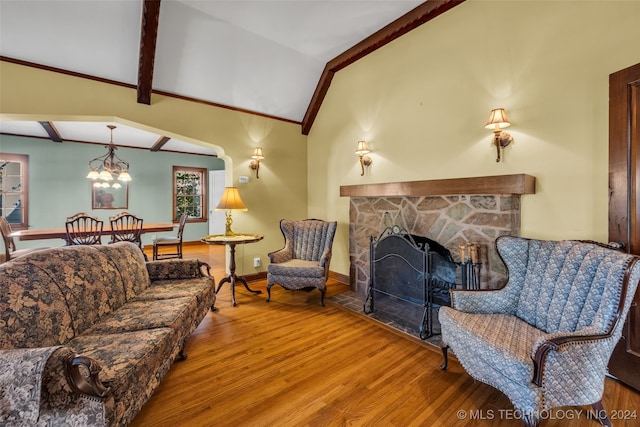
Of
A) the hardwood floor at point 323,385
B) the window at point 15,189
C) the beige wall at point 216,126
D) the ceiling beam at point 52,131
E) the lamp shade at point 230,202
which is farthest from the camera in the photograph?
the window at point 15,189

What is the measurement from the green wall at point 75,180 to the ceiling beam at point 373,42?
14.7 feet

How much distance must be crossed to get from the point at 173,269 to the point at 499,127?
339cm

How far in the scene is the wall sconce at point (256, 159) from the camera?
4.25m

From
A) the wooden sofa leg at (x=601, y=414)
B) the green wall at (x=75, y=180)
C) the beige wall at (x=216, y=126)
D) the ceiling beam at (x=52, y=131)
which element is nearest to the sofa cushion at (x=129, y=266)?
the beige wall at (x=216, y=126)

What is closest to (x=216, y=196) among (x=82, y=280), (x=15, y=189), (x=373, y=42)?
(x=15, y=189)

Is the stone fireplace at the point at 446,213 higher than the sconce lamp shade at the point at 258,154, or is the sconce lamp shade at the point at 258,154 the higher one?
the sconce lamp shade at the point at 258,154

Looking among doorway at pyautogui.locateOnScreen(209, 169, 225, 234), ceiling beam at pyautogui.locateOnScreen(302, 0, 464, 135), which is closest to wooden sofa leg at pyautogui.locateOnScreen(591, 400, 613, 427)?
ceiling beam at pyautogui.locateOnScreen(302, 0, 464, 135)

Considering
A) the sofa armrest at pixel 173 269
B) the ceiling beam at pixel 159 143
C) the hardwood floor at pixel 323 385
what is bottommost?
the hardwood floor at pixel 323 385

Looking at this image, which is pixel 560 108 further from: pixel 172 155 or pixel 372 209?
pixel 172 155

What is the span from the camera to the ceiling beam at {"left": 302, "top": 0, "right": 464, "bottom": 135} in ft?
9.68

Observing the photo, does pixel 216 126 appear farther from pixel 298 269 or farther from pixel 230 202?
pixel 298 269

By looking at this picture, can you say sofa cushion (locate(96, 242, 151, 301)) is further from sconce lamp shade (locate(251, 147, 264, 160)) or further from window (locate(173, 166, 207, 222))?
window (locate(173, 166, 207, 222))

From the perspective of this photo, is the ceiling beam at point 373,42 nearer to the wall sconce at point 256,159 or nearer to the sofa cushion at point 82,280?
the wall sconce at point 256,159

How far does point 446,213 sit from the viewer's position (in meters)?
2.85
